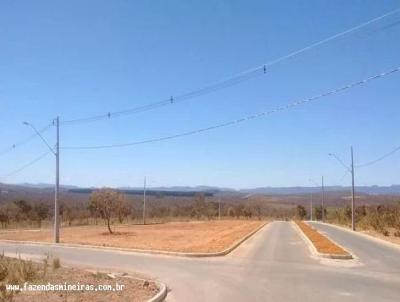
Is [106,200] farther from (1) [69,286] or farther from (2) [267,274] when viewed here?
(1) [69,286]

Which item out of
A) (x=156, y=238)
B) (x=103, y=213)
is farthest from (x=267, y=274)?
(x=103, y=213)

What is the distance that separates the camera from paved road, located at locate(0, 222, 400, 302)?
14883 millimetres

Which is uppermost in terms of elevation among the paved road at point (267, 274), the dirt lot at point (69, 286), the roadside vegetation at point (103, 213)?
the roadside vegetation at point (103, 213)

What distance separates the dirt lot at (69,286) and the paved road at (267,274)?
0.97 meters

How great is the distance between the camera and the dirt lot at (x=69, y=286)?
14016mm

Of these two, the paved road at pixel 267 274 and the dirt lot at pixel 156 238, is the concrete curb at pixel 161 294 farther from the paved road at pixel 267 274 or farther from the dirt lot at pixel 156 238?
the dirt lot at pixel 156 238

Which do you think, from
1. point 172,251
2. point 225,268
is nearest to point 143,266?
point 225,268

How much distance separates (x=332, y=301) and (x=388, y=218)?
1692 inches

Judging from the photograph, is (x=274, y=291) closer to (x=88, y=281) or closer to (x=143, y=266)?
(x=88, y=281)

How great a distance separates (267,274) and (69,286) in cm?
658

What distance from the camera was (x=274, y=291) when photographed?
603 inches

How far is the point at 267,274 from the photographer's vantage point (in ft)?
63.3

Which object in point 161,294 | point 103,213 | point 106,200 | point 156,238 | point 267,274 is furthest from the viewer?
point 103,213

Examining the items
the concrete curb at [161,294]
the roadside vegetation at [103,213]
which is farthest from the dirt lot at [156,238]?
the concrete curb at [161,294]
